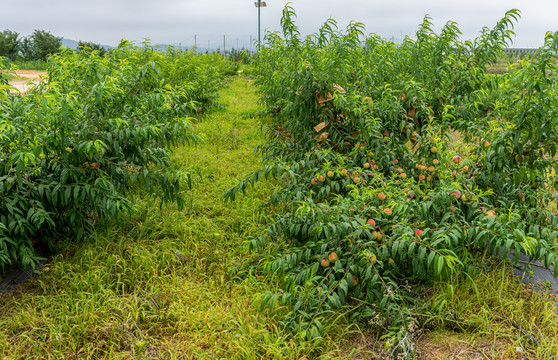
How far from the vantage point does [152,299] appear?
231 centimetres

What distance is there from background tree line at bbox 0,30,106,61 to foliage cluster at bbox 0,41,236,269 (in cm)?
2173

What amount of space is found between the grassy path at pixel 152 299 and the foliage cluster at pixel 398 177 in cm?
25

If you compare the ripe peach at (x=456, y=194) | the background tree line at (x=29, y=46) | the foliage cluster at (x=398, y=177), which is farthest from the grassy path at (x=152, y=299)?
the background tree line at (x=29, y=46)

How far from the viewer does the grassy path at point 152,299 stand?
6.48ft

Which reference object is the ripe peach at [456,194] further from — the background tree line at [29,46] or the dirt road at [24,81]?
the background tree line at [29,46]

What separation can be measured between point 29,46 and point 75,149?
2757cm

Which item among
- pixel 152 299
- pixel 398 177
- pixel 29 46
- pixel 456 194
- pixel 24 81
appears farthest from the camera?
pixel 29 46

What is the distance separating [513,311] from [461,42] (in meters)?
2.52

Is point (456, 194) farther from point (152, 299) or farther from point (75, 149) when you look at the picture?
point (75, 149)

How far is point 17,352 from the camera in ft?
6.38

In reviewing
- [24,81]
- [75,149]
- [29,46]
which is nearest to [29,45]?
[29,46]

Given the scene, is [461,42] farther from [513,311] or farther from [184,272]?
[184,272]

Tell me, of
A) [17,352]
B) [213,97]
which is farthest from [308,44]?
[213,97]

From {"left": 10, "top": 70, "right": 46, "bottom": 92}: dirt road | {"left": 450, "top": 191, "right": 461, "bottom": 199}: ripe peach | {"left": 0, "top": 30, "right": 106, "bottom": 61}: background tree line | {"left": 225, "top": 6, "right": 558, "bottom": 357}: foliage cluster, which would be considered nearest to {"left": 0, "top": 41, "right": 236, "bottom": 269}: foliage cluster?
{"left": 10, "top": 70, "right": 46, "bottom": 92}: dirt road
